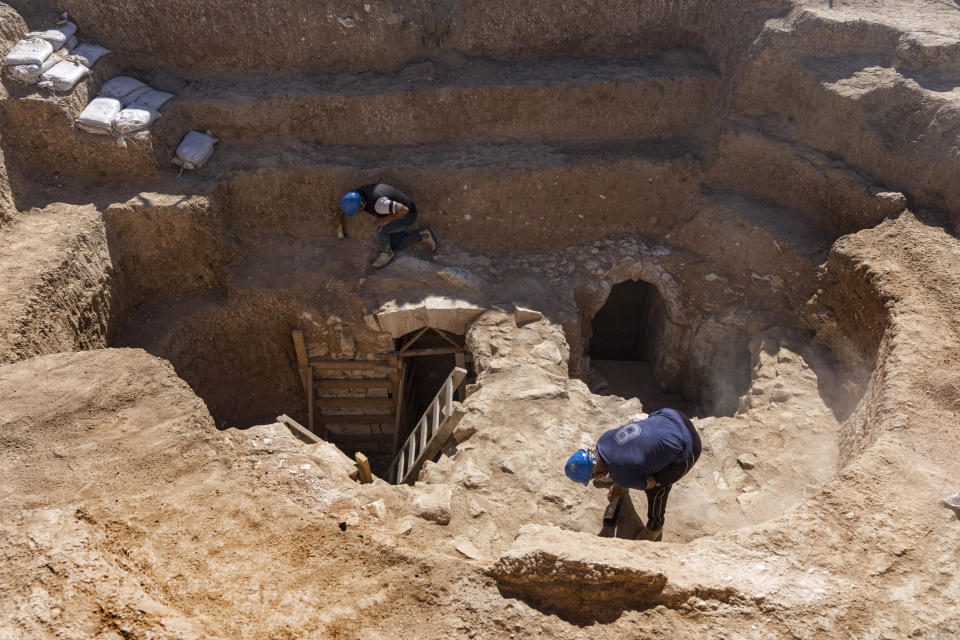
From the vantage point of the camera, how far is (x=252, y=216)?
790cm

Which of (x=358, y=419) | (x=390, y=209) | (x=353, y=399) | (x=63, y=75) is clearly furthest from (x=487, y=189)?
(x=63, y=75)

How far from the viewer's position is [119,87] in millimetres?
7793

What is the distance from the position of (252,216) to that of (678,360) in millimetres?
5959

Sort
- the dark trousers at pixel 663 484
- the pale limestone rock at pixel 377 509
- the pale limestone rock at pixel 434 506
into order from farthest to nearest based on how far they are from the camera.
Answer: the dark trousers at pixel 663 484 → the pale limestone rock at pixel 434 506 → the pale limestone rock at pixel 377 509

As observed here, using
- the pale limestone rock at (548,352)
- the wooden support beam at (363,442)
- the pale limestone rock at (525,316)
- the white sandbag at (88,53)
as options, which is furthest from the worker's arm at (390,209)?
the white sandbag at (88,53)

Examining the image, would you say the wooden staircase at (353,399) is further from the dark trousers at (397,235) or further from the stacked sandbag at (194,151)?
the stacked sandbag at (194,151)

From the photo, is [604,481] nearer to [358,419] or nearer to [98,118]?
[358,419]

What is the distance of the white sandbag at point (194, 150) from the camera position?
7684 millimetres

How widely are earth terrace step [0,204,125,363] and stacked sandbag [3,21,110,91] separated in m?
1.60

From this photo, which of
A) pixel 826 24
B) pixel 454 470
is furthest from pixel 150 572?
pixel 826 24

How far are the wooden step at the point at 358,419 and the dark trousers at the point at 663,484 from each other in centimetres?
431

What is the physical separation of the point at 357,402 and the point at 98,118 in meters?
4.78

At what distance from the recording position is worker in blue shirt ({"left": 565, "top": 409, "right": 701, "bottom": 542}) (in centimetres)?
442

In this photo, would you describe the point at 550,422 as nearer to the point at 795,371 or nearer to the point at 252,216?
the point at 795,371
